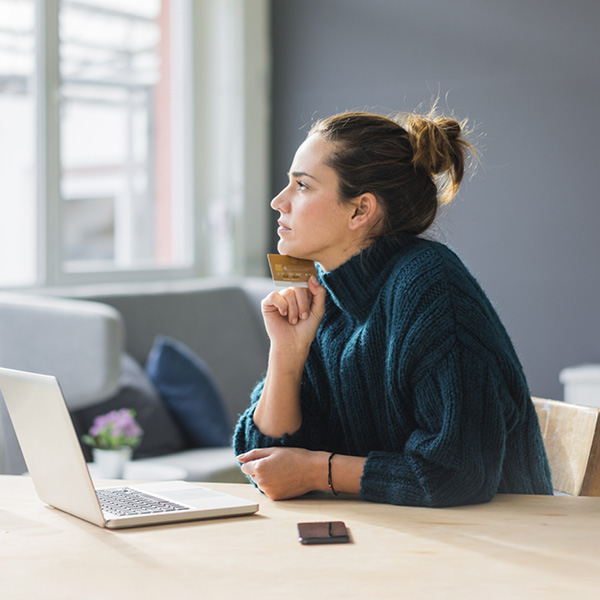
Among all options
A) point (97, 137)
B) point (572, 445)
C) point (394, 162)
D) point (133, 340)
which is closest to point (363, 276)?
point (394, 162)

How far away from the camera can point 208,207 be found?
4.54 metres

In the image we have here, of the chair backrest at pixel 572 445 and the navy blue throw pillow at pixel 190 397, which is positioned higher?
the chair backrest at pixel 572 445

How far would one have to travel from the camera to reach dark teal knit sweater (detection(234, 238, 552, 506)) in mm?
1314

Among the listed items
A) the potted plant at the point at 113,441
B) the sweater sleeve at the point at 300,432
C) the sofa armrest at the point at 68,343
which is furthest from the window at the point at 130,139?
the sweater sleeve at the point at 300,432

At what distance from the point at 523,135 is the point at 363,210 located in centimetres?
225

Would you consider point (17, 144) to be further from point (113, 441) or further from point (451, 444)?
point (451, 444)

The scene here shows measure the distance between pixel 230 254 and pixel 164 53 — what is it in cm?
102

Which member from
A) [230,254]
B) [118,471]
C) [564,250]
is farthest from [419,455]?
[230,254]

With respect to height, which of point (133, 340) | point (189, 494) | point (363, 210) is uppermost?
point (363, 210)

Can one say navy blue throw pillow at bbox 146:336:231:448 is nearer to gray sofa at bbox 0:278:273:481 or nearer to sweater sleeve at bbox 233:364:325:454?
gray sofa at bbox 0:278:273:481

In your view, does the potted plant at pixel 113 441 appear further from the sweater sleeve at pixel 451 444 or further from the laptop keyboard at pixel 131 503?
the sweater sleeve at pixel 451 444

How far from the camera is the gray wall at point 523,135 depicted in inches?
138

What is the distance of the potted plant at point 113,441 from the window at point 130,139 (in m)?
1.15

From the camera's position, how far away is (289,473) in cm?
136
